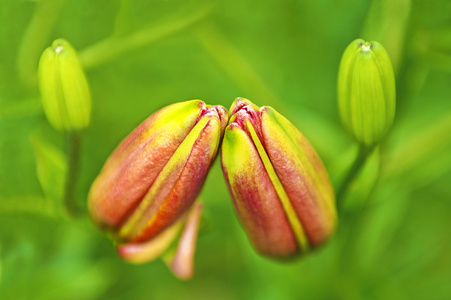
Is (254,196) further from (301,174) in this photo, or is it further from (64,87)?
(64,87)

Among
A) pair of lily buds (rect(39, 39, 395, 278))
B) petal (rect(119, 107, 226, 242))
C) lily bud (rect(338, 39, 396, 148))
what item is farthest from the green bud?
lily bud (rect(338, 39, 396, 148))

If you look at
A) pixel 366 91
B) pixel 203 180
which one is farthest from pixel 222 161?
pixel 366 91

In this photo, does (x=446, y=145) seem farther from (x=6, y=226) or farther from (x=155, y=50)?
(x=6, y=226)

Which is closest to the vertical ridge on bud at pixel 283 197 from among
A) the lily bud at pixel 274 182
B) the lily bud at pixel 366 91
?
the lily bud at pixel 274 182

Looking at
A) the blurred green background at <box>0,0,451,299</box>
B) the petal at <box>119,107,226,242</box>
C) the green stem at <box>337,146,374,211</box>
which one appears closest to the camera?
the petal at <box>119,107,226,242</box>

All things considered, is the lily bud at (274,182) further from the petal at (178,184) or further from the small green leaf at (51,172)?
the small green leaf at (51,172)

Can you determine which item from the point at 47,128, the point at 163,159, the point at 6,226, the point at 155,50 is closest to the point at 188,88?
the point at 155,50

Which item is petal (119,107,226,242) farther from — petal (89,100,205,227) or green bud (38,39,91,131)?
green bud (38,39,91,131)
